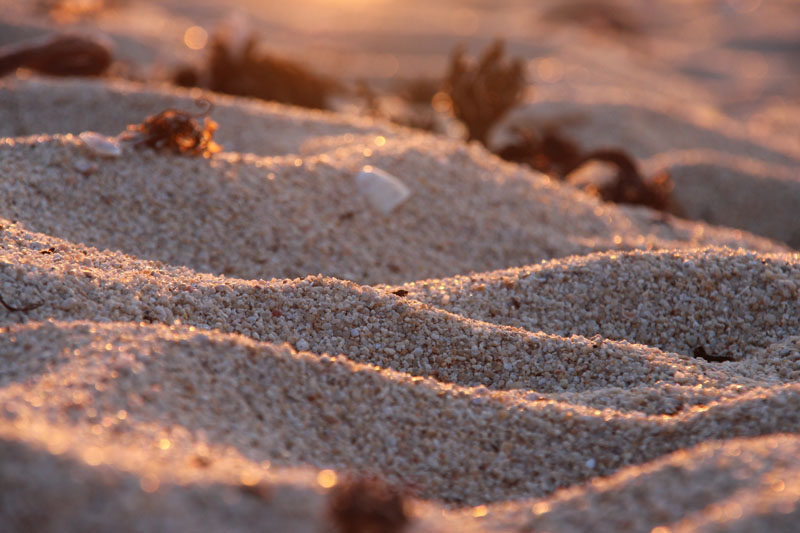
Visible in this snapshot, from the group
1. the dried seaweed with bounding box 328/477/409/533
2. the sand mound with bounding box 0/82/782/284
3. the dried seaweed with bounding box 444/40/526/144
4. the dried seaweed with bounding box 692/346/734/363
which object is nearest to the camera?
the dried seaweed with bounding box 328/477/409/533

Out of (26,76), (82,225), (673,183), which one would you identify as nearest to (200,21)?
(26,76)

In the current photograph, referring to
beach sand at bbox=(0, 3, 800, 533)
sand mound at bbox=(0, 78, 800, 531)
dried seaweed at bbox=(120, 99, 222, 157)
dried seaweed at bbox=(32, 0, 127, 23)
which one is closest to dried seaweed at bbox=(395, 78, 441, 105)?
dried seaweed at bbox=(32, 0, 127, 23)

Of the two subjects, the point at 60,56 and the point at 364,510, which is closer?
the point at 364,510

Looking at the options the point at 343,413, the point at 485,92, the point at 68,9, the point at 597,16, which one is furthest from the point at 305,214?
the point at 597,16

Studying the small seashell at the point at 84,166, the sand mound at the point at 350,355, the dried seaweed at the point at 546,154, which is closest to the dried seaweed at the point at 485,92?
the dried seaweed at the point at 546,154

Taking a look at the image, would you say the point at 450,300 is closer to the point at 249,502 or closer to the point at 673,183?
the point at 249,502

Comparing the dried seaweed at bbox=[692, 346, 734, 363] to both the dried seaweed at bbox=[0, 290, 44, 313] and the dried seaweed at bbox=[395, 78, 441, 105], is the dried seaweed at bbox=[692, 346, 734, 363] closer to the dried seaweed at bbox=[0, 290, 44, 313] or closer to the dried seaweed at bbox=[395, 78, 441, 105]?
the dried seaweed at bbox=[0, 290, 44, 313]

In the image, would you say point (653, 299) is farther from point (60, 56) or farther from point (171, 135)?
point (60, 56)

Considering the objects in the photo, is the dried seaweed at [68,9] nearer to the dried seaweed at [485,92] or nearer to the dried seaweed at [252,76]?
the dried seaweed at [252,76]
